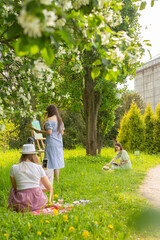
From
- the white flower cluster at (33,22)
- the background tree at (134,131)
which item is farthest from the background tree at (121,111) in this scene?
the white flower cluster at (33,22)

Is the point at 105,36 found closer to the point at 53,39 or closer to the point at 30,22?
the point at 53,39

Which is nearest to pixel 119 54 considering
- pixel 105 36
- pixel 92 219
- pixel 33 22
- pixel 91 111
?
pixel 105 36

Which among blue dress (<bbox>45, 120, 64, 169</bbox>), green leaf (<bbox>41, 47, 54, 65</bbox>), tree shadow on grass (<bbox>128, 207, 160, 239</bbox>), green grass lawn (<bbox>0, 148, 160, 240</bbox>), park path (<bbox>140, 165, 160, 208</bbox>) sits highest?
green leaf (<bbox>41, 47, 54, 65</bbox>)

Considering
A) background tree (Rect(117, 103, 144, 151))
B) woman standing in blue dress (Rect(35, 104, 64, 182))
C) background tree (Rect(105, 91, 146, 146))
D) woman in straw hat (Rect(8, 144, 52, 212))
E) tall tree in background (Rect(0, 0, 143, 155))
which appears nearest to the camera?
tall tree in background (Rect(0, 0, 143, 155))

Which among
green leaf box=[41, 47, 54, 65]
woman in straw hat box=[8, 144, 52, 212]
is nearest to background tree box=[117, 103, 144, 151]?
woman in straw hat box=[8, 144, 52, 212]

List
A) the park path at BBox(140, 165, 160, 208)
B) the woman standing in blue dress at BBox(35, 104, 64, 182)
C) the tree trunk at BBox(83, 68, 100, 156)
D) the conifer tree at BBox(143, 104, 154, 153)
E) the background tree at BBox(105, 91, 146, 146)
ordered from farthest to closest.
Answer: the background tree at BBox(105, 91, 146, 146), the conifer tree at BBox(143, 104, 154, 153), the tree trunk at BBox(83, 68, 100, 156), the woman standing in blue dress at BBox(35, 104, 64, 182), the park path at BBox(140, 165, 160, 208)

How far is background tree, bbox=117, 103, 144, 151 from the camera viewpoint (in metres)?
14.8

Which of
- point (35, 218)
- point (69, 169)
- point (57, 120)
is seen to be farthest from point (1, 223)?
point (69, 169)

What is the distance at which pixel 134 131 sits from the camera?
14961 mm

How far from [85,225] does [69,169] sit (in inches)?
167

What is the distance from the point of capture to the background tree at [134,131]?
48.5 ft

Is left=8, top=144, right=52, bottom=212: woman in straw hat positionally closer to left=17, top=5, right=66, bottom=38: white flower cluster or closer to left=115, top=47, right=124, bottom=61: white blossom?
left=115, top=47, right=124, bottom=61: white blossom

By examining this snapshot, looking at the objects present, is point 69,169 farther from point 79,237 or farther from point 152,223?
point 79,237

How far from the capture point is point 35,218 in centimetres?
274
